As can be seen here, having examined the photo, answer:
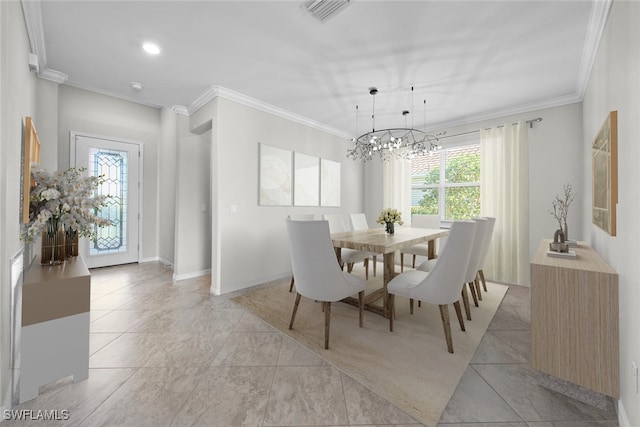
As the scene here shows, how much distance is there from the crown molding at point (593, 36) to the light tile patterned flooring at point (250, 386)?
2516 millimetres

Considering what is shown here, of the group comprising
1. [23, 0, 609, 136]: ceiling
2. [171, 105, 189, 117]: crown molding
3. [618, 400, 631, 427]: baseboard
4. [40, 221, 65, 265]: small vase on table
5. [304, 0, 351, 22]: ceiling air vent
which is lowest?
[618, 400, 631, 427]: baseboard

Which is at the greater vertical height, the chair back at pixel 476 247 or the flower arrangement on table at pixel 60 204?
the flower arrangement on table at pixel 60 204

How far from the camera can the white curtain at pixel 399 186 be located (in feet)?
15.4

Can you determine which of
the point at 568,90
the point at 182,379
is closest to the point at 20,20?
the point at 182,379

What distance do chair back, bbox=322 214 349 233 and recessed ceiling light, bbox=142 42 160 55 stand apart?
2.61 meters

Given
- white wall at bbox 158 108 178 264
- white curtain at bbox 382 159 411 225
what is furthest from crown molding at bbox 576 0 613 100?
white wall at bbox 158 108 178 264

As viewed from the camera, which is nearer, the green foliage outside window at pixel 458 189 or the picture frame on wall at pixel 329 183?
the green foliage outside window at pixel 458 189

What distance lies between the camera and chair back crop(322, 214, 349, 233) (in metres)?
3.67

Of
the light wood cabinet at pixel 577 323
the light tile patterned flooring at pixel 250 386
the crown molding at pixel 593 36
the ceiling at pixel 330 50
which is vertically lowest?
the light tile patterned flooring at pixel 250 386

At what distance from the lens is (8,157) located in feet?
4.46

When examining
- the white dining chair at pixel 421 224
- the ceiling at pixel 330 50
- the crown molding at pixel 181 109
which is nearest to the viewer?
the ceiling at pixel 330 50

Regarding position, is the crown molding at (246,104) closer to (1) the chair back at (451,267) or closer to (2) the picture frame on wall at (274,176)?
(2) the picture frame on wall at (274,176)

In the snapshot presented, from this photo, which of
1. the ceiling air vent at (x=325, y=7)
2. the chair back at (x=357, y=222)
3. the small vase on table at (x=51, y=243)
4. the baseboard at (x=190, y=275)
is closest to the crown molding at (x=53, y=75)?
the small vase on table at (x=51, y=243)

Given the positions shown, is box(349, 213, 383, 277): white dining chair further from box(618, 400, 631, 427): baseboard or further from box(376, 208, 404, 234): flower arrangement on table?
box(618, 400, 631, 427): baseboard
